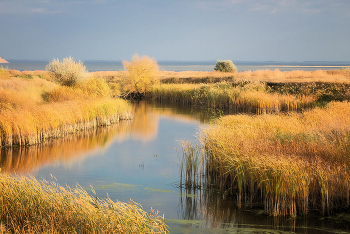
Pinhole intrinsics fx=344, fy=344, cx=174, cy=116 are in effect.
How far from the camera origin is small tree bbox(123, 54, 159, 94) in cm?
3869

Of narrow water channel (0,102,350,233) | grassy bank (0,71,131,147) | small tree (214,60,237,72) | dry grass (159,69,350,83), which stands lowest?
narrow water channel (0,102,350,233)

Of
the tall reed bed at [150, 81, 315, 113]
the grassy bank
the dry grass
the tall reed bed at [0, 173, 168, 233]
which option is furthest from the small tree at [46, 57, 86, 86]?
the tall reed bed at [0, 173, 168, 233]

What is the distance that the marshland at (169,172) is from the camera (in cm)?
648

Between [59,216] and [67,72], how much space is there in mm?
22741

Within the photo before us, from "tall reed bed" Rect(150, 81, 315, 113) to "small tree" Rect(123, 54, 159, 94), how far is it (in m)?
1.28

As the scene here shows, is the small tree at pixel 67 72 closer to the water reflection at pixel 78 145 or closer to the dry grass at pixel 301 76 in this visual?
the water reflection at pixel 78 145

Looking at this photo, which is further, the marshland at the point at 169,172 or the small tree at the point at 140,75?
the small tree at the point at 140,75

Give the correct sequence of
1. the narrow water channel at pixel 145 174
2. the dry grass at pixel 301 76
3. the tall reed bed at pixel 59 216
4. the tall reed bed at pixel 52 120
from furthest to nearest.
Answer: the dry grass at pixel 301 76 → the tall reed bed at pixel 52 120 → the narrow water channel at pixel 145 174 → the tall reed bed at pixel 59 216

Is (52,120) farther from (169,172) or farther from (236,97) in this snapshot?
(236,97)

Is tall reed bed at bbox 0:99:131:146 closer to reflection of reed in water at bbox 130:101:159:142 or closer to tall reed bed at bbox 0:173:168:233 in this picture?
reflection of reed in water at bbox 130:101:159:142

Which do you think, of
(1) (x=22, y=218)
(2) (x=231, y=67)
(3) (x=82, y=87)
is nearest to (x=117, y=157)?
(1) (x=22, y=218)

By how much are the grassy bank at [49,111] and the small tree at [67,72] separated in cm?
74

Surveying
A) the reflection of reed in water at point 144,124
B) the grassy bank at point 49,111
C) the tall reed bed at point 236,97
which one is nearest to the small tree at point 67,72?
the grassy bank at point 49,111

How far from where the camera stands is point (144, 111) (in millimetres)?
Result: 29156
